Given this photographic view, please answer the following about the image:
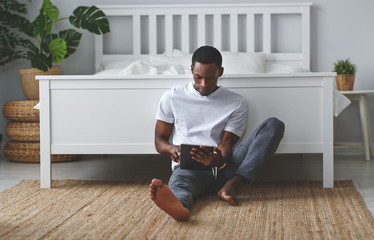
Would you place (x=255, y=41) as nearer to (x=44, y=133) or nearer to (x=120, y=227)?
(x=44, y=133)

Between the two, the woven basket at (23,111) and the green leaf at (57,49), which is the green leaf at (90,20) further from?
the woven basket at (23,111)

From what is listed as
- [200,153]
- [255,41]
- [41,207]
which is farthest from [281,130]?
[255,41]

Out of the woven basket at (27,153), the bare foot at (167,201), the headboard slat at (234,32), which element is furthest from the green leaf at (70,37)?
the bare foot at (167,201)

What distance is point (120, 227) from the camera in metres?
1.61

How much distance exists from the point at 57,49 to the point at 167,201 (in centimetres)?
207

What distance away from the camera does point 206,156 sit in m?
1.89

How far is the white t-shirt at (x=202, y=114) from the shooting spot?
2.12 m

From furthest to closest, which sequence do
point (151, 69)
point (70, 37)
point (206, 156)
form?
point (70, 37) < point (151, 69) < point (206, 156)

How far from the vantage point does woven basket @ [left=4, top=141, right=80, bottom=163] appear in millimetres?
3221

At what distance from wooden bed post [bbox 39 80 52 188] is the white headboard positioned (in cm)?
138

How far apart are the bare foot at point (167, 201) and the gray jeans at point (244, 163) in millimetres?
254

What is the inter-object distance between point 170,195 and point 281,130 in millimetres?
706

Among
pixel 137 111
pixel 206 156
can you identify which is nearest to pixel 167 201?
pixel 206 156

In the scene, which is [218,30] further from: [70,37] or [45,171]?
[45,171]
